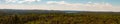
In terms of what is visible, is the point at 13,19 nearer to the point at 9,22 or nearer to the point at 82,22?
the point at 9,22

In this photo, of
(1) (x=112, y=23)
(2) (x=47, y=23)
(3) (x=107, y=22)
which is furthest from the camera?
(2) (x=47, y=23)

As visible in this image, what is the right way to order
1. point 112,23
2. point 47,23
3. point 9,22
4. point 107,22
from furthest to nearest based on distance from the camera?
point 9,22, point 47,23, point 107,22, point 112,23

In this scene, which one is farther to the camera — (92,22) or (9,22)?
(9,22)

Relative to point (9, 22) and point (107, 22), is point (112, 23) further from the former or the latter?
point (9, 22)

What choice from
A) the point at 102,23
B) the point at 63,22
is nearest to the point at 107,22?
the point at 102,23

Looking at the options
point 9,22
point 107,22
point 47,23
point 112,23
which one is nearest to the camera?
point 112,23

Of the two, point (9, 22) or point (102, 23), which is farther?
point (9, 22)

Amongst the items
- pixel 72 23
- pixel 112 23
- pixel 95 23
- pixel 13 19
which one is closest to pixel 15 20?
pixel 13 19

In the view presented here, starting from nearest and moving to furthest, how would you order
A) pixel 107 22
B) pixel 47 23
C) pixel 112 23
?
pixel 112 23
pixel 107 22
pixel 47 23

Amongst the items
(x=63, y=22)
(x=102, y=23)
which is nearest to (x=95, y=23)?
(x=102, y=23)
